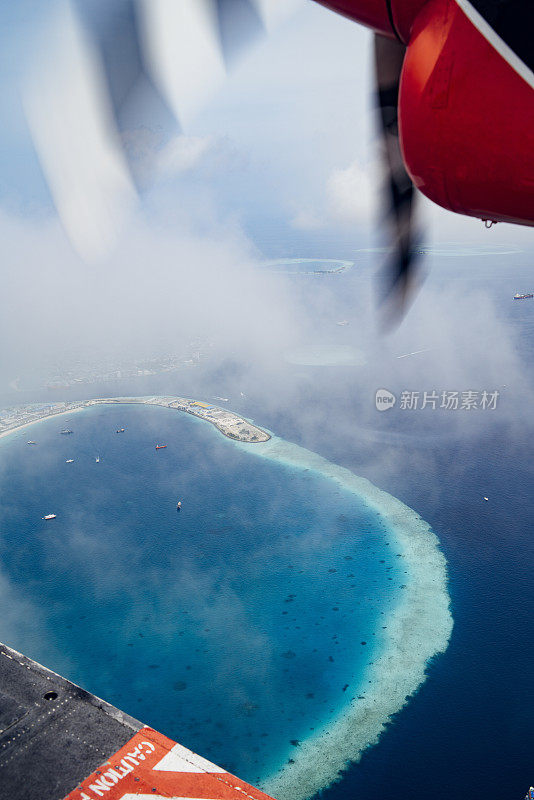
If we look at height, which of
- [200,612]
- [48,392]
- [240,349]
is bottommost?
[240,349]

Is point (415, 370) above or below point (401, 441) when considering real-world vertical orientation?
below

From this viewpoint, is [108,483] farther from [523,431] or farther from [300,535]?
[523,431]

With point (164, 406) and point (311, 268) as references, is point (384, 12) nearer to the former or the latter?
point (164, 406)

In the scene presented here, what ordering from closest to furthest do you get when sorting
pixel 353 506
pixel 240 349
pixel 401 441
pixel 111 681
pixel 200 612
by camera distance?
pixel 111 681 < pixel 200 612 < pixel 353 506 < pixel 401 441 < pixel 240 349

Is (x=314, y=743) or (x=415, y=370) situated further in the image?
(x=415, y=370)

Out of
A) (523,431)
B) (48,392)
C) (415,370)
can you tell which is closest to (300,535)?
(523,431)

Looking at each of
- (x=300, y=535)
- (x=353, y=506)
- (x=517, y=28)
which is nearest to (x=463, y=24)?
(x=517, y=28)

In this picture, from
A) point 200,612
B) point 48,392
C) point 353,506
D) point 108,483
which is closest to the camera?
point 200,612

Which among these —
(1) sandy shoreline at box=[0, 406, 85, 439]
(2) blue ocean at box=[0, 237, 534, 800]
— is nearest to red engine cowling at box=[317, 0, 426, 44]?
(2) blue ocean at box=[0, 237, 534, 800]
